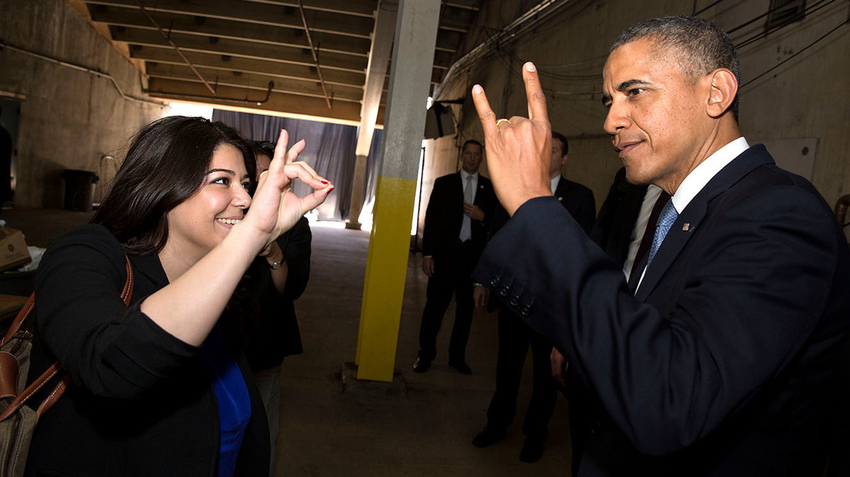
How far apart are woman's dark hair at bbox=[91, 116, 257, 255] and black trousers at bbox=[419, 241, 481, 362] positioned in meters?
3.16

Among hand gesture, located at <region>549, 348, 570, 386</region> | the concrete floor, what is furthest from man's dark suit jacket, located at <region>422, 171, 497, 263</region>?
hand gesture, located at <region>549, 348, 570, 386</region>

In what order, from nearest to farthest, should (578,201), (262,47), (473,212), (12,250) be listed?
(12,250)
(578,201)
(473,212)
(262,47)

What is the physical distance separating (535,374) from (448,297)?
1345 millimetres

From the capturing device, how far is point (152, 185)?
53.7 inches

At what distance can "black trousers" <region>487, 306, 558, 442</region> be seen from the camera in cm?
326

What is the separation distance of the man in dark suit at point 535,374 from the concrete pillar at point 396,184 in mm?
872

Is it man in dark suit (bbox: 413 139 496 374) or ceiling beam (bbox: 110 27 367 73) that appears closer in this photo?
man in dark suit (bbox: 413 139 496 374)

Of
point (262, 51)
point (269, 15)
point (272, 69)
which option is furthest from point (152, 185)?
point (272, 69)

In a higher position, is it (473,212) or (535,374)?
(473,212)

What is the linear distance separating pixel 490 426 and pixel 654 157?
2543 millimetres

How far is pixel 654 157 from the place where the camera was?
1.17 meters

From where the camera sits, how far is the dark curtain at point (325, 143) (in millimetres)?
16656

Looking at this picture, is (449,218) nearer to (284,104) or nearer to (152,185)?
(152,185)

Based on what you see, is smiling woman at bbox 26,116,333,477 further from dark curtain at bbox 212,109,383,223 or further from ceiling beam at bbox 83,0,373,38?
dark curtain at bbox 212,109,383,223
